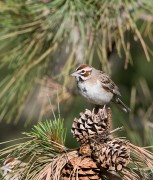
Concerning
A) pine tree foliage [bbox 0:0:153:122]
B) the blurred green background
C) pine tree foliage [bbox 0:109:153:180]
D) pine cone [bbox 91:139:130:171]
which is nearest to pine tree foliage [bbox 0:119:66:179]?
pine tree foliage [bbox 0:109:153:180]

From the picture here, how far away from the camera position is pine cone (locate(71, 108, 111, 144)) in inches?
86.2

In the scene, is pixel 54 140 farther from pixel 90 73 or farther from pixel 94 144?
pixel 90 73

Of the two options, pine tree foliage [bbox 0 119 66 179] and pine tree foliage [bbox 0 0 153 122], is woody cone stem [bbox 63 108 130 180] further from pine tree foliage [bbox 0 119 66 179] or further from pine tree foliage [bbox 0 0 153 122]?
pine tree foliage [bbox 0 0 153 122]

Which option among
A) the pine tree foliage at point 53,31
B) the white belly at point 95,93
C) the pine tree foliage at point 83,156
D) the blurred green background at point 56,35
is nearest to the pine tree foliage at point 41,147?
the pine tree foliage at point 83,156

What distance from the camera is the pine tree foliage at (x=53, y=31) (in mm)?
3004

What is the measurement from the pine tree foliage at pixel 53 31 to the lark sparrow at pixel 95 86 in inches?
8.8

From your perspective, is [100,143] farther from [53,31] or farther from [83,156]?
[53,31]

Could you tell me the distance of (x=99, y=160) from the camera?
82.4 inches

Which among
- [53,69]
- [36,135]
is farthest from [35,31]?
[36,135]

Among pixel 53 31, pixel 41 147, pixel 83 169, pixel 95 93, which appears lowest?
pixel 83 169

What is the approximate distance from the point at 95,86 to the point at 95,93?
0.10m

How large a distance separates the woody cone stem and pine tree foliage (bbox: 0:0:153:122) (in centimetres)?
84

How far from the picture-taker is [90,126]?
2.20 meters

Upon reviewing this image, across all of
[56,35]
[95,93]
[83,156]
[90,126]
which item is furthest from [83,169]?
[95,93]
